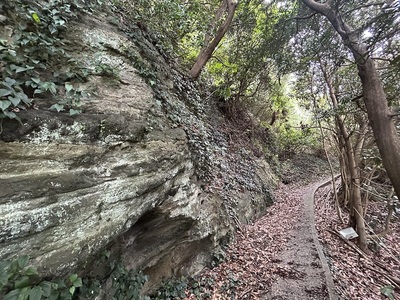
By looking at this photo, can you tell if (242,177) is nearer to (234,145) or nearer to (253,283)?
(234,145)

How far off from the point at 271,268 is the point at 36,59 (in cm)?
531

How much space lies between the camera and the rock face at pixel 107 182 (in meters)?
1.90

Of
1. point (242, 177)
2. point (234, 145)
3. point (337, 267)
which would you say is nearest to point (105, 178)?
point (337, 267)

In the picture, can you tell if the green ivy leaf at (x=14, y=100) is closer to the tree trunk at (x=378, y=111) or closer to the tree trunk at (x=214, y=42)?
the tree trunk at (x=378, y=111)

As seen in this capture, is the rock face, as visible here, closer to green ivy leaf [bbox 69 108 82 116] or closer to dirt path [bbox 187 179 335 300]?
green ivy leaf [bbox 69 108 82 116]

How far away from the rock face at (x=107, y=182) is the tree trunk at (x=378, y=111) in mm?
2850

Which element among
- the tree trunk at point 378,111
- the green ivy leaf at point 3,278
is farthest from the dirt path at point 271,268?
the green ivy leaf at point 3,278

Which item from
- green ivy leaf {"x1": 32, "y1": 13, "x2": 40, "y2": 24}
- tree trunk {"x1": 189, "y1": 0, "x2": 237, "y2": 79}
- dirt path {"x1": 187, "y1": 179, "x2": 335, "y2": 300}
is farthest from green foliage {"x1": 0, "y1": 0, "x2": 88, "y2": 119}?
tree trunk {"x1": 189, "y1": 0, "x2": 237, "y2": 79}

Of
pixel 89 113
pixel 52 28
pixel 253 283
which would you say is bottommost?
pixel 253 283

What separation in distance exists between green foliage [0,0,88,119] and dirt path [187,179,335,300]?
3.83 meters

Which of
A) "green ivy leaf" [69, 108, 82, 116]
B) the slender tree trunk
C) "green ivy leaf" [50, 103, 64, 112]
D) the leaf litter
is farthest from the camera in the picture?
the slender tree trunk

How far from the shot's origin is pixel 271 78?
36.8ft

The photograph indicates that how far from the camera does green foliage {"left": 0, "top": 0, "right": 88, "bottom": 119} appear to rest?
6.89 feet

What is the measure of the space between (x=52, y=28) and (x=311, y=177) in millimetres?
15999
